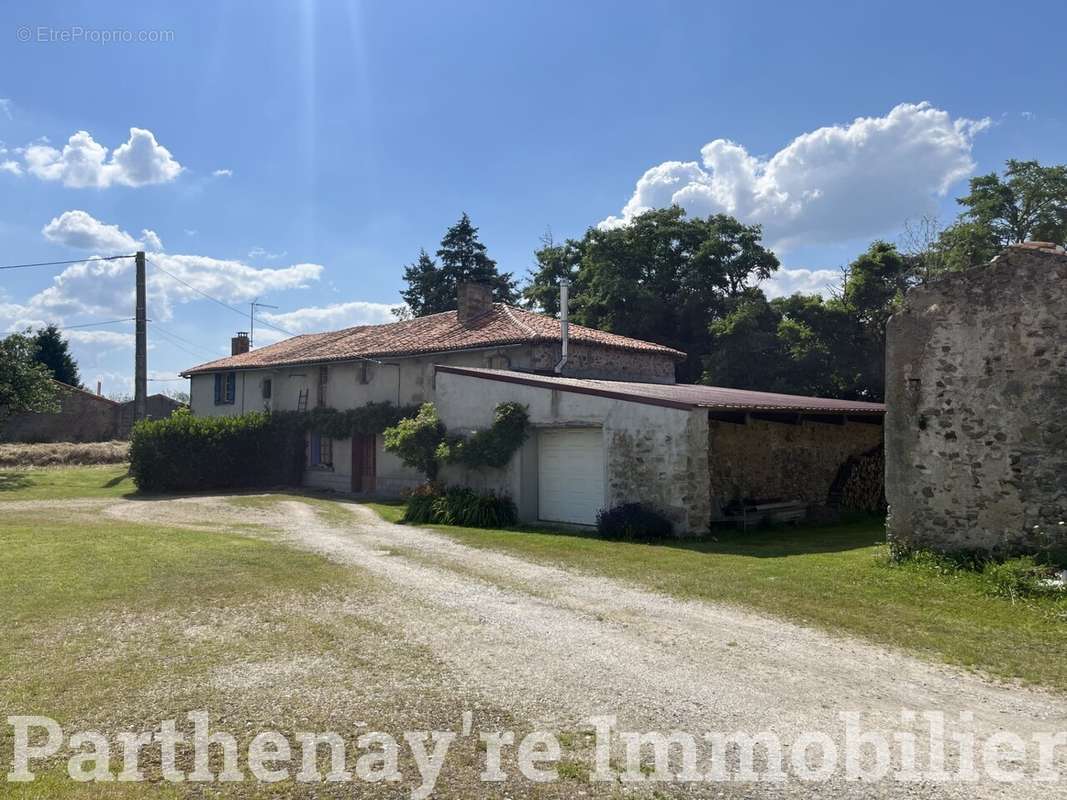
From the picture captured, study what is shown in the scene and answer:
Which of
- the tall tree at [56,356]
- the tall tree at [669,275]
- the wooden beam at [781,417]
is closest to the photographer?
the wooden beam at [781,417]

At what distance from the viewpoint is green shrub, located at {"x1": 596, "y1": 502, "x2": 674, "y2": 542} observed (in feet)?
43.9

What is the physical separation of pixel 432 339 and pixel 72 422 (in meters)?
24.1

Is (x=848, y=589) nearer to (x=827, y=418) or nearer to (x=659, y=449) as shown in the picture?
(x=659, y=449)

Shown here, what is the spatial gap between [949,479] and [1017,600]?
2.35 metres

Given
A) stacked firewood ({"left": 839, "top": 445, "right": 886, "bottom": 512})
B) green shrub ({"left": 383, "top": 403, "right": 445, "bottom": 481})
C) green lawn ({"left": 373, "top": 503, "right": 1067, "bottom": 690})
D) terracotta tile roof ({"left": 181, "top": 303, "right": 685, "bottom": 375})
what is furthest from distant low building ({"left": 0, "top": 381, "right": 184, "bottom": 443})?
stacked firewood ({"left": 839, "top": 445, "right": 886, "bottom": 512})

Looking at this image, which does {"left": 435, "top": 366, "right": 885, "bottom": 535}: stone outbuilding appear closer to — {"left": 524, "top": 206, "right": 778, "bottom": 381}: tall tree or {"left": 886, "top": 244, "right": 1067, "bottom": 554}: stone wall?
{"left": 886, "top": 244, "right": 1067, "bottom": 554}: stone wall

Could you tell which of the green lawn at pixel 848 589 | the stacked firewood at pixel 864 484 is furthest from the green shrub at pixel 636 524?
the stacked firewood at pixel 864 484

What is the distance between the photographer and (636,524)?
13430 millimetres

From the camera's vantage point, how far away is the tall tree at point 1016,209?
2889cm

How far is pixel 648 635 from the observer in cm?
695

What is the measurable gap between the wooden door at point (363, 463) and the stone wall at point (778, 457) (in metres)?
13.0

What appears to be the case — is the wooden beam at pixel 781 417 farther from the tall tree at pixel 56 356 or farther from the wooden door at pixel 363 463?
the tall tree at pixel 56 356

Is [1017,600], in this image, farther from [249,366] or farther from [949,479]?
[249,366]

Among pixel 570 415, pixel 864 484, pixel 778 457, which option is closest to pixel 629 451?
pixel 570 415
